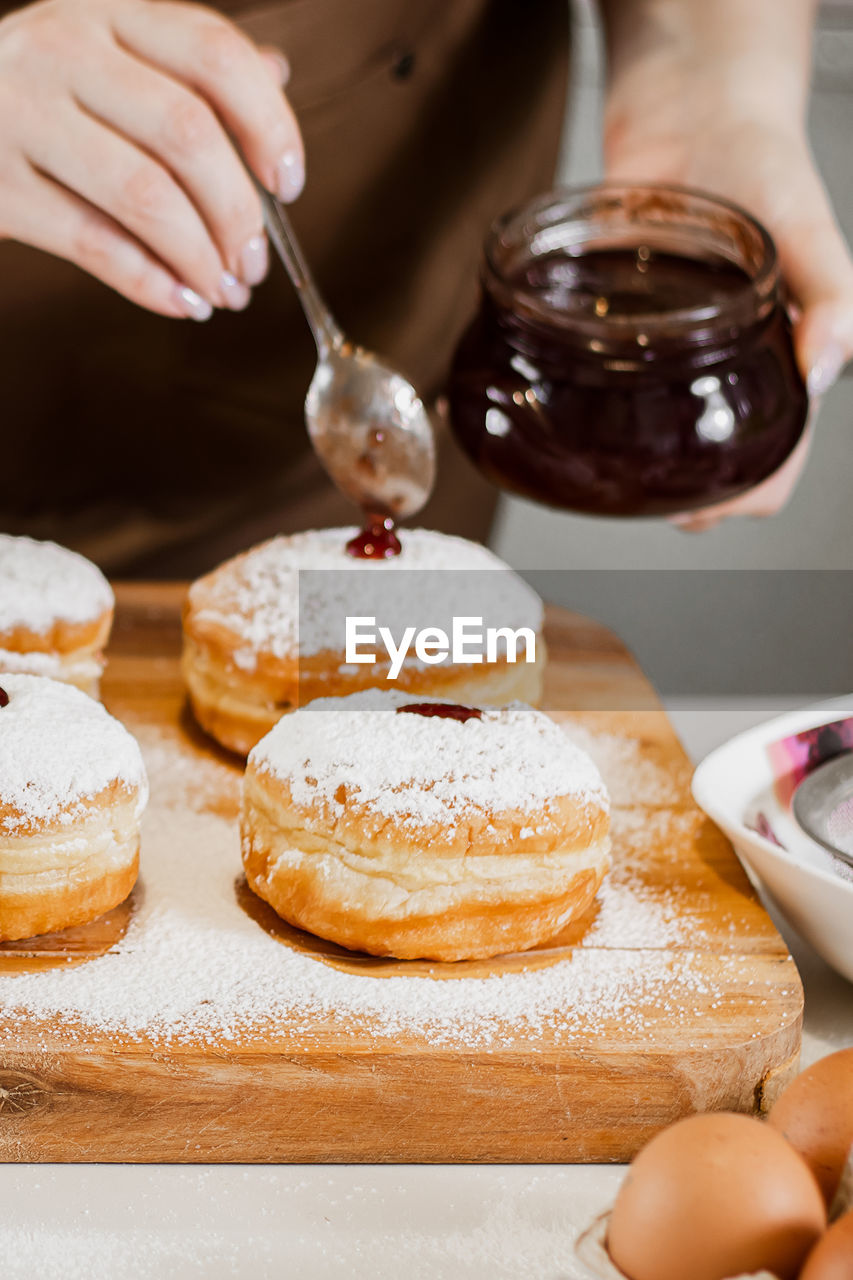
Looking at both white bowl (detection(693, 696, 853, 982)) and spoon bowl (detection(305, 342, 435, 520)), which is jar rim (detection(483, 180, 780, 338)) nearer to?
spoon bowl (detection(305, 342, 435, 520))

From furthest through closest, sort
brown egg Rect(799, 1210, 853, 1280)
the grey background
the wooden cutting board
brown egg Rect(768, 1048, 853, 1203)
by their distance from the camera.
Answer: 1. the grey background
2. the wooden cutting board
3. brown egg Rect(768, 1048, 853, 1203)
4. brown egg Rect(799, 1210, 853, 1280)

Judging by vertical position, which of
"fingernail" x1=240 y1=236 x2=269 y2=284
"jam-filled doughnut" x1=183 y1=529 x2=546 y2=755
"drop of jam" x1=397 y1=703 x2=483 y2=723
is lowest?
"jam-filled doughnut" x1=183 y1=529 x2=546 y2=755

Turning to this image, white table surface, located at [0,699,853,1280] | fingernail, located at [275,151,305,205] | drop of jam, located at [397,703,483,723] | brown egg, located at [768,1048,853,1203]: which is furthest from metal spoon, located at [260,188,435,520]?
brown egg, located at [768,1048,853,1203]

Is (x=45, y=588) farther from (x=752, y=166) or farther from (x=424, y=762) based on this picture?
(x=752, y=166)

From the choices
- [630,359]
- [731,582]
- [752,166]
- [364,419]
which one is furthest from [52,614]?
[731,582]

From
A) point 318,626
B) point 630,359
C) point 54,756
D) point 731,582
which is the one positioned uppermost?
point 630,359

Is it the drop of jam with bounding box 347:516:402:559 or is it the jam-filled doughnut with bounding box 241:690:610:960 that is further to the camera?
the drop of jam with bounding box 347:516:402:559

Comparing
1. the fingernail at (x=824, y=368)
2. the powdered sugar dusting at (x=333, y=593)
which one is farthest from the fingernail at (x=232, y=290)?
the fingernail at (x=824, y=368)
